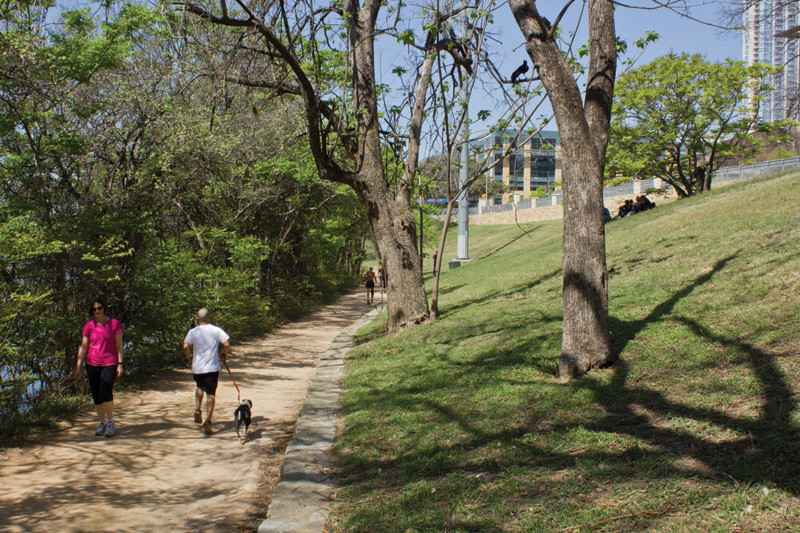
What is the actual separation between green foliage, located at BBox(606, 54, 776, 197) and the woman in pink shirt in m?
26.0

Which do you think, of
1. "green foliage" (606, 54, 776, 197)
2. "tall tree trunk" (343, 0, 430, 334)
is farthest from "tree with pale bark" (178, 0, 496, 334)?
"green foliage" (606, 54, 776, 197)

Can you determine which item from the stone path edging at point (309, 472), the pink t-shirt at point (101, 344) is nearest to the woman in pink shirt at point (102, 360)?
the pink t-shirt at point (101, 344)

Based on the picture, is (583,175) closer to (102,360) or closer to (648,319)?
(648,319)

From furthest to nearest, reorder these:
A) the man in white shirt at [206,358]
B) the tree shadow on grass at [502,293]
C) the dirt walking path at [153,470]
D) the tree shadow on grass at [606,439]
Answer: the tree shadow on grass at [502,293] → the man in white shirt at [206,358] → the dirt walking path at [153,470] → the tree shadow on grass at [606,439]

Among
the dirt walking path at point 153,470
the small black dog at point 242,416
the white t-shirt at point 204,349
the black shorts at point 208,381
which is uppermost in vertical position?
the white t-shirt at point 204,349

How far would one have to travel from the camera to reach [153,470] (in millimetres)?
6152

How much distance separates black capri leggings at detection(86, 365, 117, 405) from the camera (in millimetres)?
7227

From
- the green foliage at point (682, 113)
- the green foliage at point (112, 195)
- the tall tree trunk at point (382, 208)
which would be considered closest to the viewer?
the green foliage at point (112, 195)

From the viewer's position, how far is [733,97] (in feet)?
90.1

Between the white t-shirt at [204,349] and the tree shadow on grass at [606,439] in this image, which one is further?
the white t-shirt at [204,349]

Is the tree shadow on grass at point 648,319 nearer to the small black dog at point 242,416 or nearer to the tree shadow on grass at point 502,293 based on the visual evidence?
the small black dog at point 242,416

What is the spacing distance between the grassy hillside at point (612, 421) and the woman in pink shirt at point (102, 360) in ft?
9.32

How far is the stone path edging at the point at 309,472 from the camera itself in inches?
182

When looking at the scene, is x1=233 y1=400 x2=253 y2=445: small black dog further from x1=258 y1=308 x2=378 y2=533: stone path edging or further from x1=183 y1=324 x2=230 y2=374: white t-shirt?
x1=183 y1=324 x2=230 y2=374: white t-shirt
